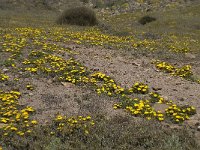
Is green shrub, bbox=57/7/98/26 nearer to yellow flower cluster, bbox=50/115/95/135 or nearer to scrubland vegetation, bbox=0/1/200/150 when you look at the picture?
scrubland vegetation, bbox=0/1/200/150

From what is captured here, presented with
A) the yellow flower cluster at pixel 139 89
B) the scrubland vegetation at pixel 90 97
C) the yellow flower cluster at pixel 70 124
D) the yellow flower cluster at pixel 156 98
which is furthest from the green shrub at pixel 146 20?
the yellow flower cluster at pixel 70 124

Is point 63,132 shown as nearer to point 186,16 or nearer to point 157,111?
point 157,111

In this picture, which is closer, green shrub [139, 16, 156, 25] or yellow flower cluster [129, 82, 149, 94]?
yellow flower cluster [129, 82, 149, 94]

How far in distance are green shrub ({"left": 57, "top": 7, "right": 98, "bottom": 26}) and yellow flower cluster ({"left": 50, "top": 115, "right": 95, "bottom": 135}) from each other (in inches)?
631

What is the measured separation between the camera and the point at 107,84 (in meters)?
11.5

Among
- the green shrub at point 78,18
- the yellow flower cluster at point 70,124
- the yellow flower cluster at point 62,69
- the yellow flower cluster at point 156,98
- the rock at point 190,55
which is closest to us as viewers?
the yellow flower cluster at point 70,124

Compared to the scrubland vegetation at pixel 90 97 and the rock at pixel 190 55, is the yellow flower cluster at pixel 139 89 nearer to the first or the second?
the scrubland vegetation at pixel 90 97

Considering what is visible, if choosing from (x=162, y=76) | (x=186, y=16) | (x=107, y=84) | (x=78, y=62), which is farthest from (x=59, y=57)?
(x=186, y=16)

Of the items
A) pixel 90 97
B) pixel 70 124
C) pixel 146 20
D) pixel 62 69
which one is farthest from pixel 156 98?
pixel 146 20

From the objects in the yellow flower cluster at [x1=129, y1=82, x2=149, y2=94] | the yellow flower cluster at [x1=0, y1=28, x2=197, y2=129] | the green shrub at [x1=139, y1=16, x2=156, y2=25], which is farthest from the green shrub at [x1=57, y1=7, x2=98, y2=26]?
the yellow flower cluster at [x1=129, y1=82, x2=149, y2=94]

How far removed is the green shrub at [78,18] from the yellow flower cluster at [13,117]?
14.8 metres

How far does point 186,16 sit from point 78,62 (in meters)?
19.9

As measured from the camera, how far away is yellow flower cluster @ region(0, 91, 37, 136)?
27.6 feet

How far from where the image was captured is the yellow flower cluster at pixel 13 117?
842 centimetres
